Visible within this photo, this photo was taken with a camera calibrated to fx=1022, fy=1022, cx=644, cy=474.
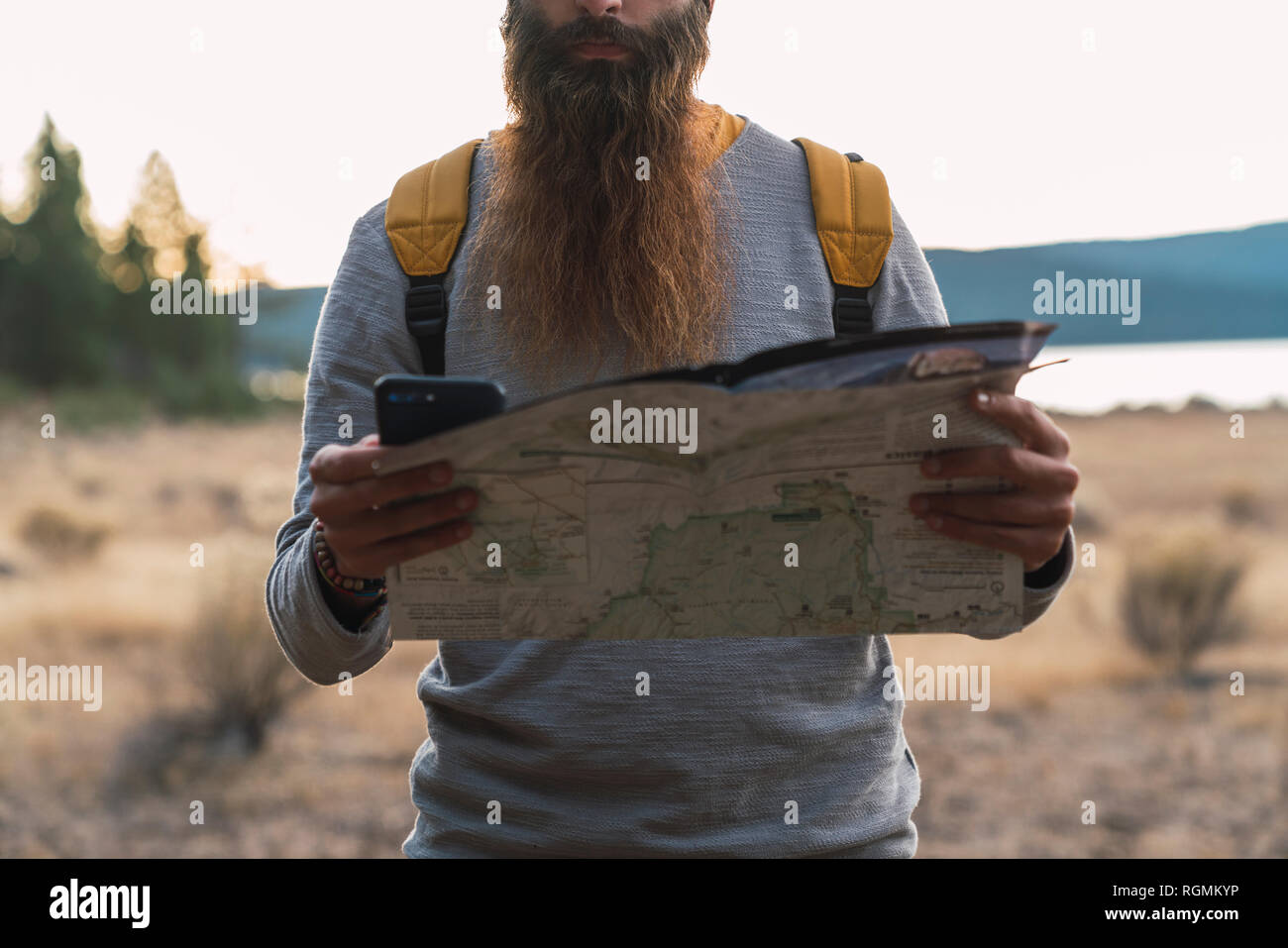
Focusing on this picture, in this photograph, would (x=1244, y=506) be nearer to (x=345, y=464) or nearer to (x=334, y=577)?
(x=334, y=577)

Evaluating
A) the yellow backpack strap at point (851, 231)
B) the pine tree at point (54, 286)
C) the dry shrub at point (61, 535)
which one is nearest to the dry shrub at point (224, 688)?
the yellow backpack strap at point (851, 231)

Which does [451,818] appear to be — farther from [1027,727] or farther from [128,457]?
[128,457]

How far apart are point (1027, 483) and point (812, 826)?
2.21 feet

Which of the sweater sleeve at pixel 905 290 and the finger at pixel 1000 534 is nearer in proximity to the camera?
the finger at pixel 1000 534

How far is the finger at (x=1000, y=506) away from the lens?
1202 millimetres

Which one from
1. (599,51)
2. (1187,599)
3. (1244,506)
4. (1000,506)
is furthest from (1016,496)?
(1244,506)

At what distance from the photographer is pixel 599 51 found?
1906mm

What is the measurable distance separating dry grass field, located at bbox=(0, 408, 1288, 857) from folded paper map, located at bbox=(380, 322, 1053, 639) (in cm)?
525

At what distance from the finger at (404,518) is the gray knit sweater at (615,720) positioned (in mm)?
299

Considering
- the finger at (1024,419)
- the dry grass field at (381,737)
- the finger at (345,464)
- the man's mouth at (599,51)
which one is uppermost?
the man's mouth at (599,51)

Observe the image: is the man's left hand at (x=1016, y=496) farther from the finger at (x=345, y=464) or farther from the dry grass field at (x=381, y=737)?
the dry grass field at (x=381, y=737)

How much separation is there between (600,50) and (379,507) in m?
1.12

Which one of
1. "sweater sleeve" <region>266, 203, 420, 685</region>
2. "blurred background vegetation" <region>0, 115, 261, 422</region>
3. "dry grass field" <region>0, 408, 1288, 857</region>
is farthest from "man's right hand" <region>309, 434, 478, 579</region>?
"blurred background vegetation" <region>0, 115, 261, 422</region>

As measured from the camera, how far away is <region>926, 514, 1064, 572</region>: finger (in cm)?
121
